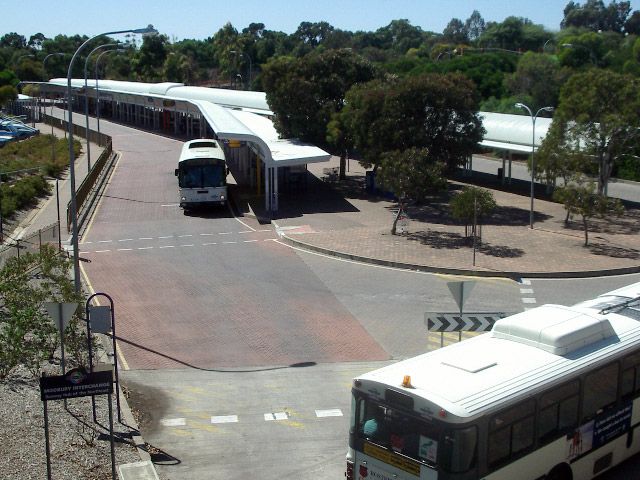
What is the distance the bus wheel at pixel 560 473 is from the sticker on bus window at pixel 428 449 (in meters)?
2.00

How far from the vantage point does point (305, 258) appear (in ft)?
89.8

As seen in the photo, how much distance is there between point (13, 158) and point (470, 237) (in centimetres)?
3367

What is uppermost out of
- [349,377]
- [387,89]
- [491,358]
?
[387,89]

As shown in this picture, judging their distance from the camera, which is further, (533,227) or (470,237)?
(533,227)

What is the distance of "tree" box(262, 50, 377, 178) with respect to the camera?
41781mm

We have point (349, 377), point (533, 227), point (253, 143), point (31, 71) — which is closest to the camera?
point (349, 377)

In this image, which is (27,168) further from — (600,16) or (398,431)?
(600,16)

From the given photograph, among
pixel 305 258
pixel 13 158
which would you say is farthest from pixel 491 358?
pixel 13 158

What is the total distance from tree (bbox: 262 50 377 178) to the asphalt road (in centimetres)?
1033

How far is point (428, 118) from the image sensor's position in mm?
34625

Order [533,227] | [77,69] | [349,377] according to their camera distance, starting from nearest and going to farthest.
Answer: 1. [349,377]
2. [533,227]
3. [77,69]

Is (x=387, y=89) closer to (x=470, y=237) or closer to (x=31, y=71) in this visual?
(x=470, y=237)

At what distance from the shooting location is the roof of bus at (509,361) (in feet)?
30.9

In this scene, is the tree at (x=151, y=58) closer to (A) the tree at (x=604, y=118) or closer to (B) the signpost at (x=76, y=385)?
(A) the tree at (x=604, y=118)
